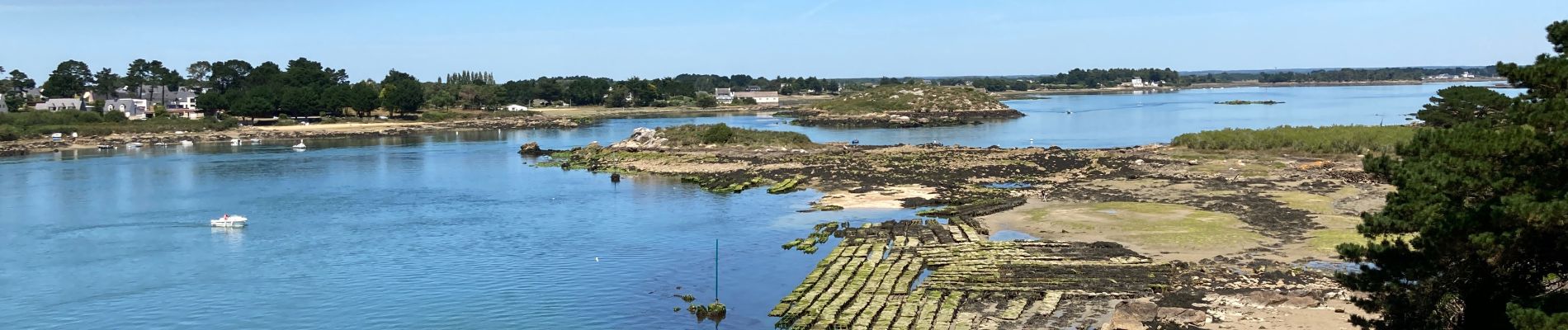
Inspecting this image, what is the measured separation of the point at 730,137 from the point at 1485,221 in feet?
224

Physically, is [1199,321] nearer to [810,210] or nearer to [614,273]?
[614,273]

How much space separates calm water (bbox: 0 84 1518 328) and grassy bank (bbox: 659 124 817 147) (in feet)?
40.1

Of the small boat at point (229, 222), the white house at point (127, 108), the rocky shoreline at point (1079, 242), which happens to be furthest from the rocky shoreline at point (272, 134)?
the small boat at point (229, 222)

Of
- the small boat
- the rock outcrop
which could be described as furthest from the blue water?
the small boat

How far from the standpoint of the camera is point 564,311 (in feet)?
101

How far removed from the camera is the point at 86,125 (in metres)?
107

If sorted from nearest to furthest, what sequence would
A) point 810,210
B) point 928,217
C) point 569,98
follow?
point 928,217, point 810,210, point 569,98

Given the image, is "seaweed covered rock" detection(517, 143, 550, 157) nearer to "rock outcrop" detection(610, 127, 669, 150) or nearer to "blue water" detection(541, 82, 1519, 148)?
"rock outcrop" detection(610, 127, 669, 150)

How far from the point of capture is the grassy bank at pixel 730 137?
83.8 m

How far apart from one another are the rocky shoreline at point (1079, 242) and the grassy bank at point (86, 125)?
62792 millimetres

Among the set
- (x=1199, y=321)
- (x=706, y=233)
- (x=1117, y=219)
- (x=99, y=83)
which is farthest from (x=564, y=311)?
(x=99, y=83)

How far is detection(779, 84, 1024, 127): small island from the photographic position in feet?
466

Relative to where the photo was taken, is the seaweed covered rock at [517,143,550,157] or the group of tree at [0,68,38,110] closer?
the seaweed covered rock at [517,143,550,157]

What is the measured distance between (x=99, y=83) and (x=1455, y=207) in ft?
529
